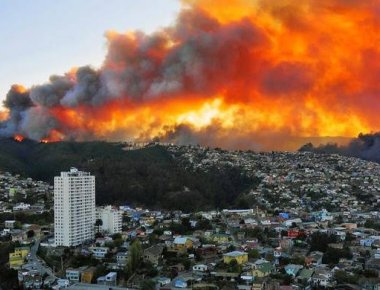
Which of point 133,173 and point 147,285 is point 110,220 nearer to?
point 147,285

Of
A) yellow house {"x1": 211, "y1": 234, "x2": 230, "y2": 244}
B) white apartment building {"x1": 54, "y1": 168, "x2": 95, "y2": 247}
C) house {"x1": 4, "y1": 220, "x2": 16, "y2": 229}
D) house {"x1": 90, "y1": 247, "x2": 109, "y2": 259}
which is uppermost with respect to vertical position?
white apartment building {"x1": 54, "y1": 168, "x2": 95, "y2": 247}

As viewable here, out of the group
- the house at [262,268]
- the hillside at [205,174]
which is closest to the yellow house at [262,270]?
the house at [262,268]

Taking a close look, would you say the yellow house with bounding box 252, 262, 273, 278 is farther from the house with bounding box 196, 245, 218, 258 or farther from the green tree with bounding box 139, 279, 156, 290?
the green tree with bounding box 139, 279, 156, 290

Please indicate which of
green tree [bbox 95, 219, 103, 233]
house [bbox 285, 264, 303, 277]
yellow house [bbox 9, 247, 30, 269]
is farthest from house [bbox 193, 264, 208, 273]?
green tree [bbox 95, 219, 103, 233]

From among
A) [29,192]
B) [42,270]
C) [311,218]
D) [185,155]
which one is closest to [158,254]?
[42,270]

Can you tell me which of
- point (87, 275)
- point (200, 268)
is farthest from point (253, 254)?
point (87, 275)

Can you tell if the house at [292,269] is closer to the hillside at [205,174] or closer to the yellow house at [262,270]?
the yellow house at [262,270]
